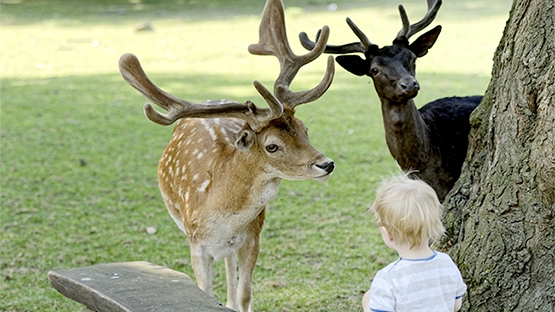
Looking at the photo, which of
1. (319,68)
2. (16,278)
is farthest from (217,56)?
(16,278)

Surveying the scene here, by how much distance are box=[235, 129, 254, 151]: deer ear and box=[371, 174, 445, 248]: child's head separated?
116 cm

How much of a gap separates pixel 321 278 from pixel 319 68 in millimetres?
8008

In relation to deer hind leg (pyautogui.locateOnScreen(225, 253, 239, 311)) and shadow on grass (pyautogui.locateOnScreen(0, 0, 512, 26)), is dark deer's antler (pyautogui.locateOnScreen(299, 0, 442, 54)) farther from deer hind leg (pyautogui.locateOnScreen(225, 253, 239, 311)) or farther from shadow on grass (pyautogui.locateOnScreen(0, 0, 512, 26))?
shadow on grass (pyautogui.locateOnScreen(0, 0, 512, 26))

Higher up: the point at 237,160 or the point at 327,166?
the point at 327,166

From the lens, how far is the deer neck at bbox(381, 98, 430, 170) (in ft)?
14.6

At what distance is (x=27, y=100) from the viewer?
10281 millimetres

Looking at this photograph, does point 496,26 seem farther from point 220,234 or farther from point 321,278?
point 220,234

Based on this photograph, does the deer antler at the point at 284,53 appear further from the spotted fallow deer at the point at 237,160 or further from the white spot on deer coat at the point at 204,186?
the white spot on deer coat at the point at 204,186

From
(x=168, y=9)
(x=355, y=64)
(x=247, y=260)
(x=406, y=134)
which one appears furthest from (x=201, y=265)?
(x=168, y=9)

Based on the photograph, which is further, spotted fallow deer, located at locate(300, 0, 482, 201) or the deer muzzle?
spotted fallow deer, located at locate(300, 0, 482, 201)

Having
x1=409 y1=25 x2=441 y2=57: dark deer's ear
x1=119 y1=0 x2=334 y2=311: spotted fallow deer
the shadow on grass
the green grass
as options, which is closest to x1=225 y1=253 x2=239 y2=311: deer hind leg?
x1=119 y1=0 x2=334 y2=311: spotted fallow deer

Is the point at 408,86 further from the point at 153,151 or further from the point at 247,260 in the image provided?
the point at 153,151

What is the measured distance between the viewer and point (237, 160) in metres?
3.82

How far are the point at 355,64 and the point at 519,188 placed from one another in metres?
1.68
